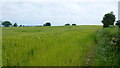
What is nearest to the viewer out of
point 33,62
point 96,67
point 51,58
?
point 96,67

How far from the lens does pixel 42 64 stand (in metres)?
7.86

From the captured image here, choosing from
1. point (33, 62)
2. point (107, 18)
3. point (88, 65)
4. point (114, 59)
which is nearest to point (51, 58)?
point (33, 62)

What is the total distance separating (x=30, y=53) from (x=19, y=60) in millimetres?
1446

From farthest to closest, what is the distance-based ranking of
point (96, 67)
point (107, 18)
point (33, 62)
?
point (107, 18), point (33, 62), point (96, 67)

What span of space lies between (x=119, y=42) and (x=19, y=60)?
4.73 m

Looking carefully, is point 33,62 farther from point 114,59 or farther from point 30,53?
point 114,59

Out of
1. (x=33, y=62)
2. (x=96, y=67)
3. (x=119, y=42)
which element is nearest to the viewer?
(x=96, y=67)

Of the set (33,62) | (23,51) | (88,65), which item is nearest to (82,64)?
(88,65)

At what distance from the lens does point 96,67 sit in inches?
297

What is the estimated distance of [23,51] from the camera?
33.5 feet

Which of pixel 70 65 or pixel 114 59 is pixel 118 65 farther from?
pixel 70 65

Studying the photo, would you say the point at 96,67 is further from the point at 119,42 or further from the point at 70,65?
the point at 119,42

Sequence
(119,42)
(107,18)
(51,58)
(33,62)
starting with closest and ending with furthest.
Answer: (33,62)
(51,58)
(119,42)
(107,18)

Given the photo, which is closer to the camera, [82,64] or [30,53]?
[82,64]
